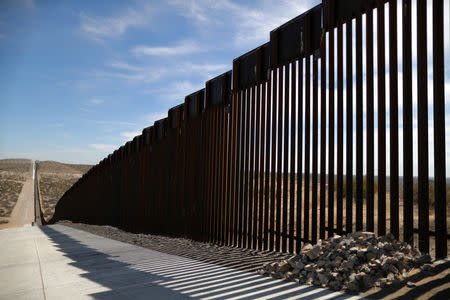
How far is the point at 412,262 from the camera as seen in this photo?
3.90 m

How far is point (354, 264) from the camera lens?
12.9 feet

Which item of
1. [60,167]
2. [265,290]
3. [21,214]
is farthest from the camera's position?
[60,167]

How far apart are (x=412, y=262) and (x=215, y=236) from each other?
5252 millimetres

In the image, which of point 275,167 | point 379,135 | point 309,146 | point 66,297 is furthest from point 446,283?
point 66,297

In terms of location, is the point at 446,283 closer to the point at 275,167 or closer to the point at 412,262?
the point at 412,262

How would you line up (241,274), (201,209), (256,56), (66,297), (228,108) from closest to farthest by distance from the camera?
(66,297)
(241,274)
(256,56)
(228,108)
(201,209)

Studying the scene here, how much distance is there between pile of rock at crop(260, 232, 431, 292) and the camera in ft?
12.1

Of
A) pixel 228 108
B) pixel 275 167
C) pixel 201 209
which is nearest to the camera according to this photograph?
pixel 275 167

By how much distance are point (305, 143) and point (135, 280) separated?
11.3 ft

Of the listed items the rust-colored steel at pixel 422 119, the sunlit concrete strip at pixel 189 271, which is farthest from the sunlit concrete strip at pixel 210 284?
the rust-colored steel at pixel 422 119

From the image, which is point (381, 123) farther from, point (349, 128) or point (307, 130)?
point (307, 130)

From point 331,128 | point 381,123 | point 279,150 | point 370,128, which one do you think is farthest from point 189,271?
point 381,123

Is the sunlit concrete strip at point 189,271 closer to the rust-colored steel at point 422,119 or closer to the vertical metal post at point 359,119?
the vertical metal post at point 359,119

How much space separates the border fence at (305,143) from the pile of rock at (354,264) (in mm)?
385
